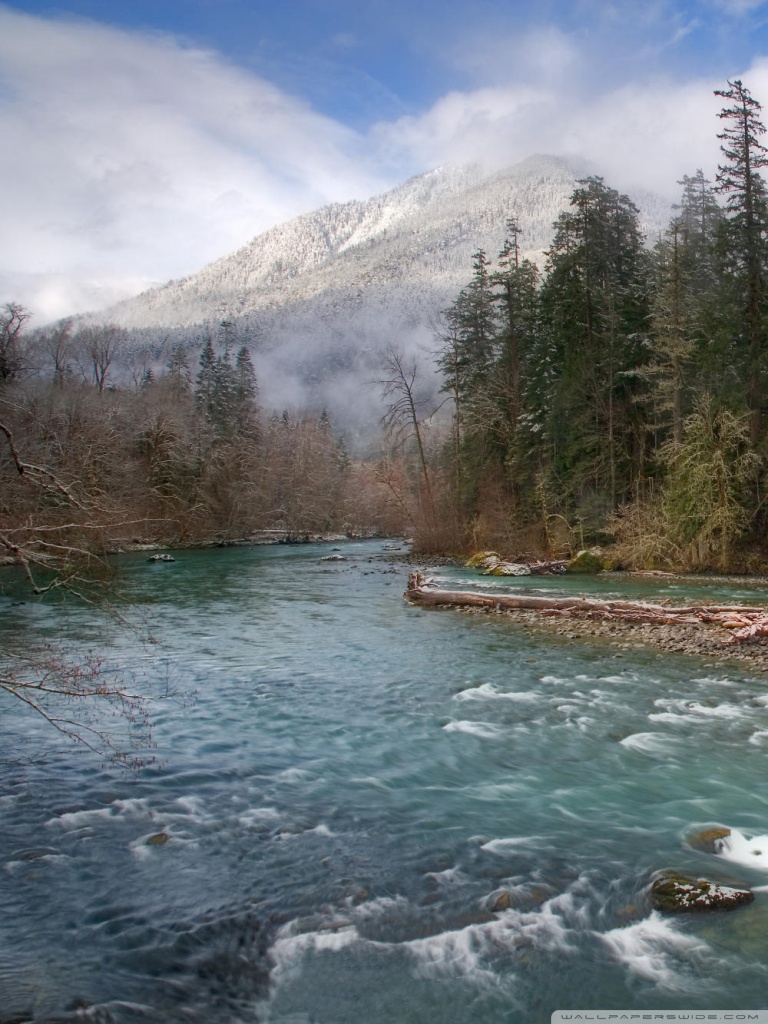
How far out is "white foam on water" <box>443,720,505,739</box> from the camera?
8.62 meters

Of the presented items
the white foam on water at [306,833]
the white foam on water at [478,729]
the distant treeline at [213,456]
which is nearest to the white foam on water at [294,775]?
the white foam on water at [306,833]

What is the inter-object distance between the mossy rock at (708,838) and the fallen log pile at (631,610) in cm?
763

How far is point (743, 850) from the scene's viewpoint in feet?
18.5

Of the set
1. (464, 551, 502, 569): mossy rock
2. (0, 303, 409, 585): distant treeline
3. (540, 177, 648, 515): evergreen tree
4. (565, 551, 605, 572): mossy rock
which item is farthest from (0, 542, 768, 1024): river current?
(0, 303, 409, 585): distant treeline

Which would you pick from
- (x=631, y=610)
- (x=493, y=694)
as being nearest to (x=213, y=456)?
(x=631, y=610)

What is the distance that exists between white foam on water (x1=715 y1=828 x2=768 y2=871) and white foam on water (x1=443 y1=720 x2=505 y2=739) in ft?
10.3

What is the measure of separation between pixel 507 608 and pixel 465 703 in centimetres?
811

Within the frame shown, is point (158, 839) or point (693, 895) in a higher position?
point (693, 895)

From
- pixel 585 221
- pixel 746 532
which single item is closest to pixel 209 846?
pixel 746 532

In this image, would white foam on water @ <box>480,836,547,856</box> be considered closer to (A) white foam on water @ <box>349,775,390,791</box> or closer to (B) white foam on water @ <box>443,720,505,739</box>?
(A) white foam on water @ <box>349,775,390,791</box>

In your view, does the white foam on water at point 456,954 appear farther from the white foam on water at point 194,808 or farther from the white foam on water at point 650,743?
the white foam on water at point 650,743

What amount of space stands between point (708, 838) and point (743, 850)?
273 mm

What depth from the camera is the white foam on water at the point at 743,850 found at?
5464mm

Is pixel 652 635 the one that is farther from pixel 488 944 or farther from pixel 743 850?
pixel 488 944
